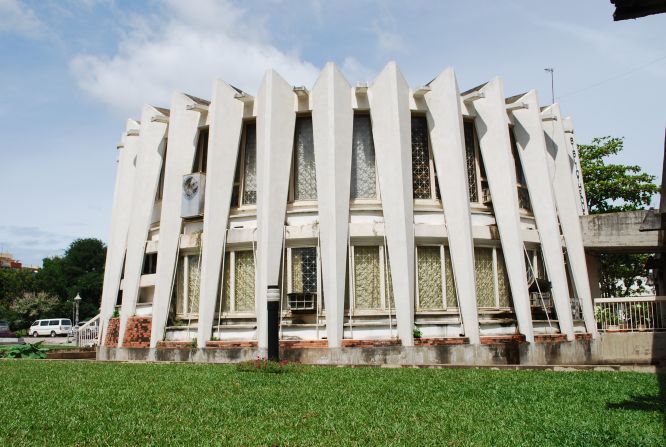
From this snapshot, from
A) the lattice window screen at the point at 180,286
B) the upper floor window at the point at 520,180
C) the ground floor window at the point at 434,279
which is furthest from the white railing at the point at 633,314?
the lattice window screen at the point at 180,286

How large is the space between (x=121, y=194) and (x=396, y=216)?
1096 centimetres

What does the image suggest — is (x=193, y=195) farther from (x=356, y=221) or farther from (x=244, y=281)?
(x=356, y=221)

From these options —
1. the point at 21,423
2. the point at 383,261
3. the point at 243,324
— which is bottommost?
the point at 21,423

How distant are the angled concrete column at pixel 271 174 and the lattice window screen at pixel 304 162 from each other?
2.04 ft

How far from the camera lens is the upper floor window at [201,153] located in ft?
69.5

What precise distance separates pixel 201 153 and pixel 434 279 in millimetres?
8359

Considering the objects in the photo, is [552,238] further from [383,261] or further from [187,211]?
[187,211]

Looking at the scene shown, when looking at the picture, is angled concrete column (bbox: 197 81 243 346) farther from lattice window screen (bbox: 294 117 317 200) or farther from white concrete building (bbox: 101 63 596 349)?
lattice window screen (bbox: 294 117 317 200)

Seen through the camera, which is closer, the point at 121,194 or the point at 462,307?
the point at 462,307

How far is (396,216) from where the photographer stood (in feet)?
59.6

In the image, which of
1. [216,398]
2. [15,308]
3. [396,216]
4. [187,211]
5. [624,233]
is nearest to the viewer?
[216,398]

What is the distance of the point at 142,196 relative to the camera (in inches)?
850

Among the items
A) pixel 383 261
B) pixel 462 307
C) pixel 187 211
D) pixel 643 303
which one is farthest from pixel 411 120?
pixel 643 303

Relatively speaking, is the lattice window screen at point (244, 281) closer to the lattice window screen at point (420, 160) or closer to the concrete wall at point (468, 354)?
the concrete wall at point (468, 354)
